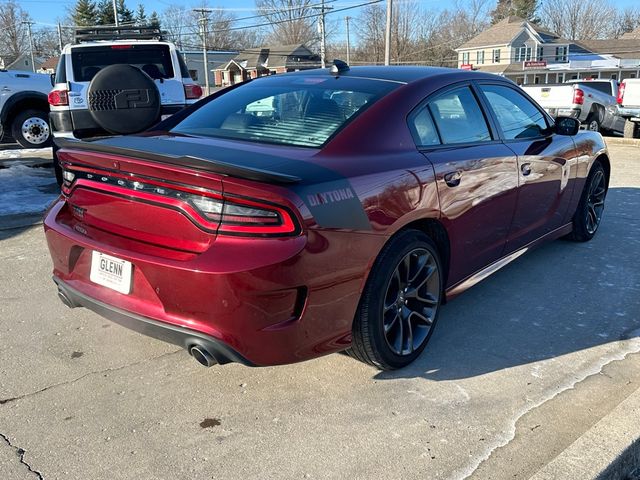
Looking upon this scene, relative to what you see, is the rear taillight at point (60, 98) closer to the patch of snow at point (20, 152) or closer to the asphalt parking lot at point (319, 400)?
the patch of snow at point (20, 152)

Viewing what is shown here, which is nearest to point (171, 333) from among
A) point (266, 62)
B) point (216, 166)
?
point (216, 166)

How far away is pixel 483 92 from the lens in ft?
12.8

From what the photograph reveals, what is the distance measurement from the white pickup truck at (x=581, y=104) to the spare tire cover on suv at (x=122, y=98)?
12.6m

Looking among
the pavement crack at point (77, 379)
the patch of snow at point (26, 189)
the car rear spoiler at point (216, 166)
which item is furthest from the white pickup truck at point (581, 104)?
the car rear spoiler at point (216, 166)

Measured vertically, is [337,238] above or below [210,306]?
above

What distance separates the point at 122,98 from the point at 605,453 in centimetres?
607

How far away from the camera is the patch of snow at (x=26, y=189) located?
21.5 feet

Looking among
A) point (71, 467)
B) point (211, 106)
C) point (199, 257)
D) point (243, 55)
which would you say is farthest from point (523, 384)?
point (243, 55)

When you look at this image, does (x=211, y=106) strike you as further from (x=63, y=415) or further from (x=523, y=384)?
(x=523, y=384)

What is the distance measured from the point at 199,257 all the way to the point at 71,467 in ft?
3.26

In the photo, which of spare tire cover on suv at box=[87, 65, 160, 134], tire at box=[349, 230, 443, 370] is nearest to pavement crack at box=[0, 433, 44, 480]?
tire at box=[349, 230, 443, 370]

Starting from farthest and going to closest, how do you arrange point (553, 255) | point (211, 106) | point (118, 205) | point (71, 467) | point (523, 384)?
1. point (553, 255)
2. point (211, 106)
3. point (523, 384)
4. point (118, 205)
5. point (71, 467)

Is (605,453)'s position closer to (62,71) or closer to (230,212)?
(230,212)

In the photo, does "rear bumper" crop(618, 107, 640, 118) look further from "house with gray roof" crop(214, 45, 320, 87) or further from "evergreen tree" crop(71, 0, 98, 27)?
"evergreen tree" crop(71, 0, 98, 27)
